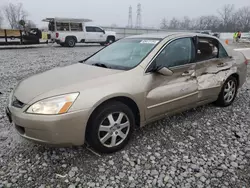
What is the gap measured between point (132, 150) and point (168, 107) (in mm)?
817

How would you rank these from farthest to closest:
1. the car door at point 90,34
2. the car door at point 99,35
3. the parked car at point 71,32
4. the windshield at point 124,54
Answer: the car door at point 99,35
the car door at point 90,34
the parked car at point 71,32
the windshield at point 124,54

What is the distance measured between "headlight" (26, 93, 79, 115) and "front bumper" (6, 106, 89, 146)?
45 mm

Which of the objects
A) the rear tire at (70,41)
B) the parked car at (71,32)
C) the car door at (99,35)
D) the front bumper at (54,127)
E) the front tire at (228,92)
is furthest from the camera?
the car door at (99,35)

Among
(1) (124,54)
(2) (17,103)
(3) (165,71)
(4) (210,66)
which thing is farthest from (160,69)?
(2) (17,103)

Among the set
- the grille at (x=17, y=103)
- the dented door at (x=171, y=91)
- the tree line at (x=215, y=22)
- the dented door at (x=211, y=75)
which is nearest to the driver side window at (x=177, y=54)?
the dented door at (x=171, y=91)

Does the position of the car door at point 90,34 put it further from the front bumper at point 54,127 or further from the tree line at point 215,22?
the tree line at point 215,22

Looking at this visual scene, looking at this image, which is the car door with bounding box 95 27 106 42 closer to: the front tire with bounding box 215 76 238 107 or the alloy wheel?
the front tire with bounding box 215 76 238 107

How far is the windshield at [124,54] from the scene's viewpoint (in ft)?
9.95

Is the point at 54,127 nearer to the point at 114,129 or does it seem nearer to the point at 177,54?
the point at 114,129

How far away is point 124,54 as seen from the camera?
338cm

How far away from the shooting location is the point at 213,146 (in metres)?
2.91

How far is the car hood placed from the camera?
247cm

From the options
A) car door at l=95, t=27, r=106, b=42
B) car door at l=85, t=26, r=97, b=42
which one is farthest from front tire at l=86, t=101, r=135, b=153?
car door at l=95, t=27, r=106, b=42

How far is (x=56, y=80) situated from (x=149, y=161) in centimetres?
151
